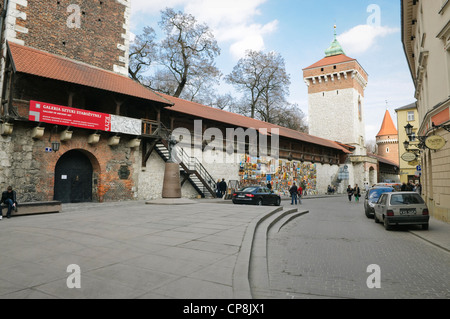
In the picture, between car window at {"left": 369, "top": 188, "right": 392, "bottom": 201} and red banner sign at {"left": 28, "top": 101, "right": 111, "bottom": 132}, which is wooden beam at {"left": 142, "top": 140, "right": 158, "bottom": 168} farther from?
car window at {"left": 369, "top": 188, "right": 392, "bottom": 201}

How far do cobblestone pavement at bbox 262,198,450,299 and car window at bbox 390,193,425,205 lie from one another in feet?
4.46

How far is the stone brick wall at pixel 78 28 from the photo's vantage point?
53.7ft

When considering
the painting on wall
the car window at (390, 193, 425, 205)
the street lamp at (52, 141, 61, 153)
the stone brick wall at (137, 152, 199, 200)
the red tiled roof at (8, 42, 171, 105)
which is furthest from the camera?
the painting on wall

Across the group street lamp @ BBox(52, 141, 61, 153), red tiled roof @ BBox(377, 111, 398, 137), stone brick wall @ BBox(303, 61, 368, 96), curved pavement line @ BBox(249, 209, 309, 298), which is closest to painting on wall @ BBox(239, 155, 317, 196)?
street lamp @ BBox(52, 141, 61, 153)

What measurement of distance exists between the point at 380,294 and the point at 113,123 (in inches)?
633

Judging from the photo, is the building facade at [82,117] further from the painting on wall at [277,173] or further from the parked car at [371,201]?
the parked car at [371,201]

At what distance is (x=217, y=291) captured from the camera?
4.18 m

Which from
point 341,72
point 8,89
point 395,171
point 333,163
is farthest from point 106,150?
point 395,171

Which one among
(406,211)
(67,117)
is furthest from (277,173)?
(67,117)

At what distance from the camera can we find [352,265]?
19.7 feet

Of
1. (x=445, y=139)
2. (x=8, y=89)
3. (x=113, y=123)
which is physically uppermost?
(x=8, y=89)

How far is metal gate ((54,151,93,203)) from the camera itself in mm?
16875

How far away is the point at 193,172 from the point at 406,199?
46.1 feet
